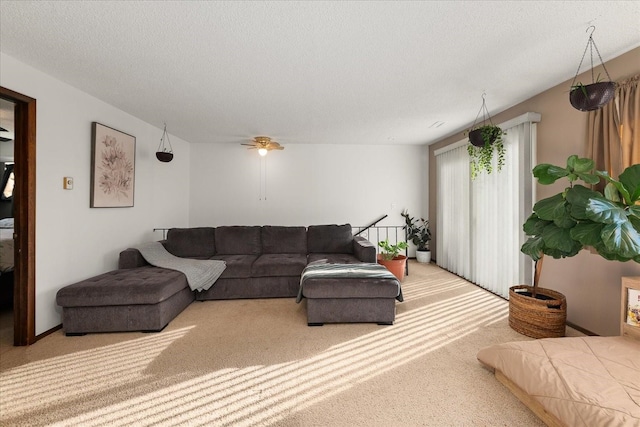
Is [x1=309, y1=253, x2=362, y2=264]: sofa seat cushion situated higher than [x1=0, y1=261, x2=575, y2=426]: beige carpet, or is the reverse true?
[x1=309, y1=253, x2=362, y2=264]: sofa seat cushion

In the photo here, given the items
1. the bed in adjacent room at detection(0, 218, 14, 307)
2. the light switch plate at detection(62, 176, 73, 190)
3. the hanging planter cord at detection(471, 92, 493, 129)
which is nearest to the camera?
the light switch plate at detection(62, 176, 73, 190)

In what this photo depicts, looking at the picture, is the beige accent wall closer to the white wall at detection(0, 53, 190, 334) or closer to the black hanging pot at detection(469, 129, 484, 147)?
the black hanging pot at detection(469, 129, 484, 147)

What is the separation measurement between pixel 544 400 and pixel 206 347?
2.41 metres

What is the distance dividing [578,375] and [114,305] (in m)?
3.63

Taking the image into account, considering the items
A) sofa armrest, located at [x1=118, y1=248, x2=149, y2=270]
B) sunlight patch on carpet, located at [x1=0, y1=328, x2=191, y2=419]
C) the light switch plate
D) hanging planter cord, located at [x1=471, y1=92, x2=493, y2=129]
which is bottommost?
sunlight patch on carpet, located at [x1=0, y1=328, x2=191, y2=419]

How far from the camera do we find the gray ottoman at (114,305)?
2.56m

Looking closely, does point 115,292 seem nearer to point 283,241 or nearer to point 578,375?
point 283,241

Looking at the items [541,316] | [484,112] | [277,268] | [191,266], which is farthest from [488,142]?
[191,266]

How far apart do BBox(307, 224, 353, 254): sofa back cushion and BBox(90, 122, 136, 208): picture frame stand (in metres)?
2.71

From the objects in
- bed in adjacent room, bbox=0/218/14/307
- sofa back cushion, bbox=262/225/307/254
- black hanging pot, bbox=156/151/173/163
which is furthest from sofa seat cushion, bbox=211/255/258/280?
bed in adjacent room, bbox=0/218/14/307

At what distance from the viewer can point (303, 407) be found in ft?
5.48

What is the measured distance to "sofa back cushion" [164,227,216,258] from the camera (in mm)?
4090

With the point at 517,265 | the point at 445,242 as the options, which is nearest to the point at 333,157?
the point at 445,242

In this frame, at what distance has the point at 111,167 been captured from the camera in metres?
3.38
